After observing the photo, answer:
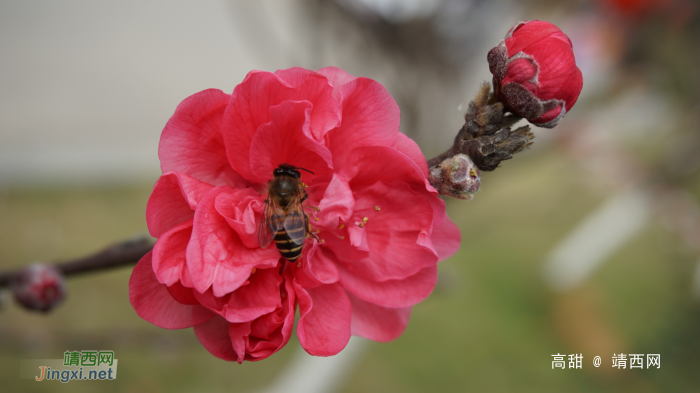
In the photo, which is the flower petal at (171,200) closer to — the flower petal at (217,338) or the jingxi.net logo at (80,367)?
the flower petal at (217,338)

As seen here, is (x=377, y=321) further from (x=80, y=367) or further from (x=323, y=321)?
(x=80, y=367)

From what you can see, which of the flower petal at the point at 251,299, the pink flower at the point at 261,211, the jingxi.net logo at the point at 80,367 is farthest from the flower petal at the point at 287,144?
the jingxi.net logo at the point at 80,367

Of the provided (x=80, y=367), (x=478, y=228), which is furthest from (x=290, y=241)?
→ (x=478, y=228)

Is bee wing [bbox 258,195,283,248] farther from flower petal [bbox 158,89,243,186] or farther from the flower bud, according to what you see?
the flower bud

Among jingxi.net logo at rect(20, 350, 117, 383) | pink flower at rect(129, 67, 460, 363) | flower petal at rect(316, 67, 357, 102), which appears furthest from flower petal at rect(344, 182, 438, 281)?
jingxi.net logo at rect(20, 350, 117, 383)

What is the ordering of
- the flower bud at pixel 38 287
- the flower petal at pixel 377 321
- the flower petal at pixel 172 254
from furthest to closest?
the flower bud at pixel 38 287 < the flower petal at pixel 377 321 < the flower petal at pixel 172 254

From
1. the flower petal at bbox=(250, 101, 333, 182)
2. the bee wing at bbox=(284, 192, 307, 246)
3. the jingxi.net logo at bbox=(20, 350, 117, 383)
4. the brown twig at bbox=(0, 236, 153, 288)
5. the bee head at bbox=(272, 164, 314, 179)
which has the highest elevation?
the flower petal at bbox=(250, 101, 333, 182)
